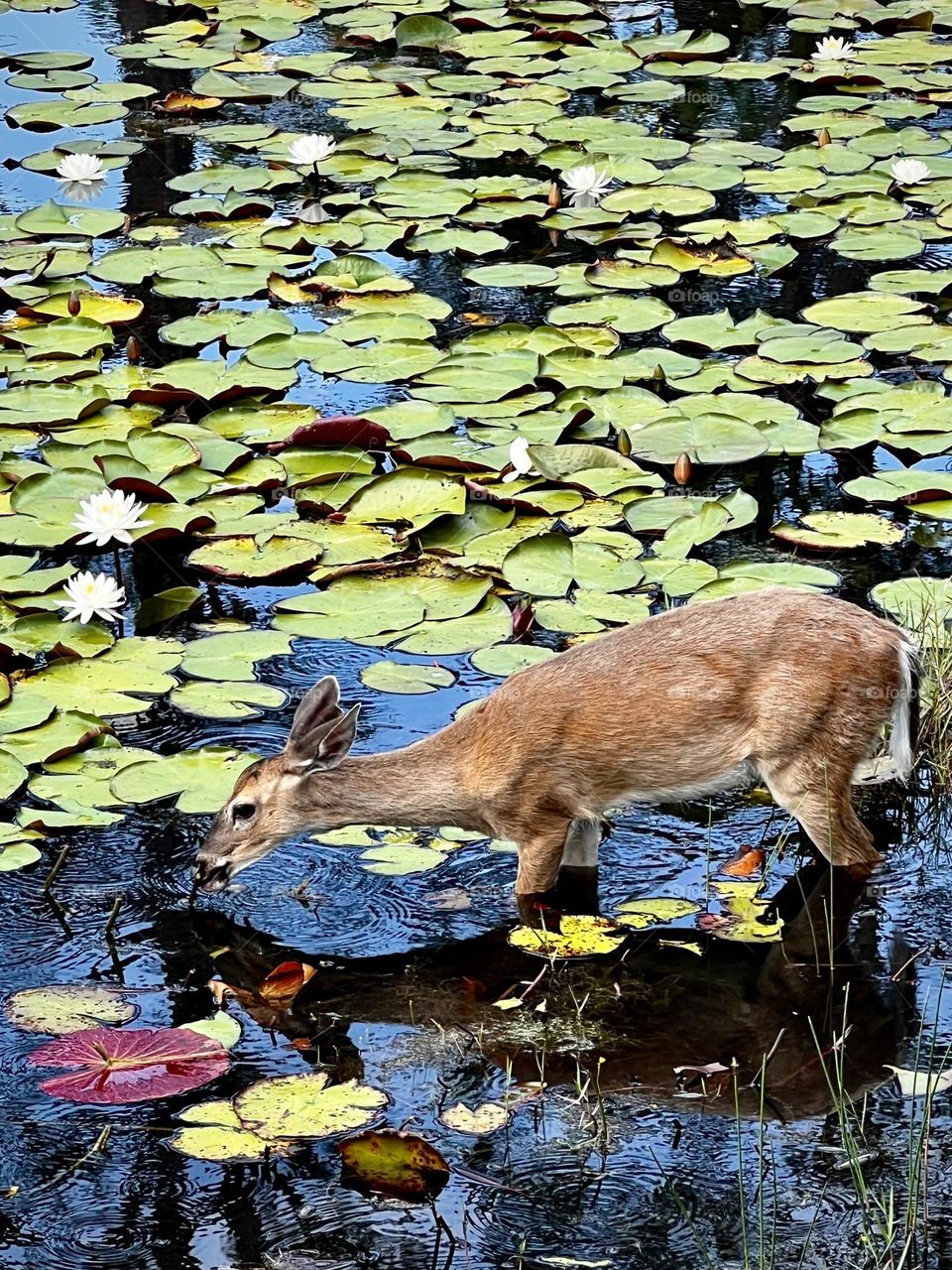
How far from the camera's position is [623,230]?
10.7 meters

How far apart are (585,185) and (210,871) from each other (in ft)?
19.4

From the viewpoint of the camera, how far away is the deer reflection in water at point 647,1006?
530 cm

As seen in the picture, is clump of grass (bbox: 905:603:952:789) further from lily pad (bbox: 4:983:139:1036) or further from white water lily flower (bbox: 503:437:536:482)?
lily pad (bbox: 4:983:139:1036)

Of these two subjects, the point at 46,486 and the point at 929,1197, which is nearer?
the point at 929,1197

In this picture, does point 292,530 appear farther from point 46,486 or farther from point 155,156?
point 155,156

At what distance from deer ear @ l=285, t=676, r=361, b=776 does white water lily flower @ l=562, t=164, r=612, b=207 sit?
537 cm

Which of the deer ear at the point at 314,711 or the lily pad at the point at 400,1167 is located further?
the deer ear at the point at 314,711

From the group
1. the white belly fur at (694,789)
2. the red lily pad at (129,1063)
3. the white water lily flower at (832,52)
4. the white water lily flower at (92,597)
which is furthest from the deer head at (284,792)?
the white water lily flower at (832,52)

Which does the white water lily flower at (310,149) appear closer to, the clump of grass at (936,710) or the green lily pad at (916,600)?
the green lily pad at (916,600)

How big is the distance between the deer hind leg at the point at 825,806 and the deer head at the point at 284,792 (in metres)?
1.46

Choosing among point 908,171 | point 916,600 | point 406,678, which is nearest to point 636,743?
point 406,678

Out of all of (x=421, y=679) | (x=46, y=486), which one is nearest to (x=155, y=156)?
(x=46, y=486)

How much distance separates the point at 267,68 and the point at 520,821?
8511mm

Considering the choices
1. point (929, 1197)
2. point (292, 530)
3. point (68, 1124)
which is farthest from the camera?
point (292, 530)
